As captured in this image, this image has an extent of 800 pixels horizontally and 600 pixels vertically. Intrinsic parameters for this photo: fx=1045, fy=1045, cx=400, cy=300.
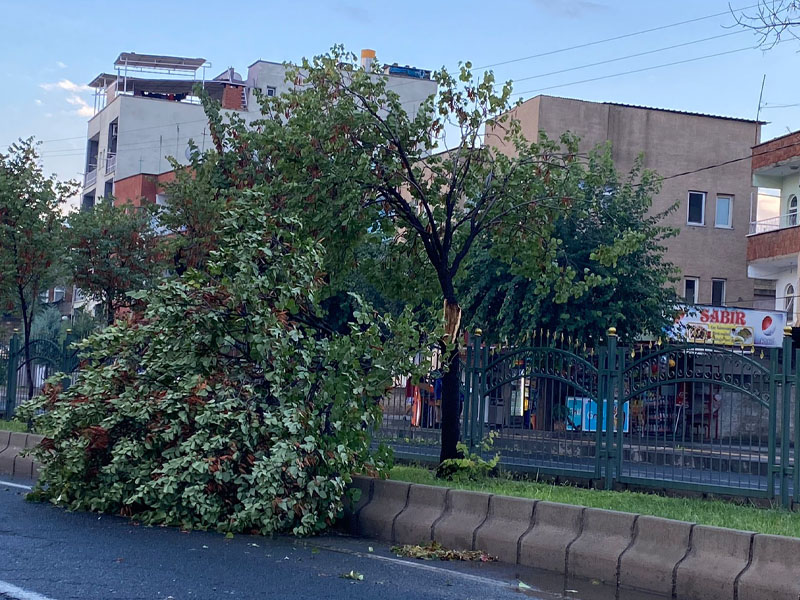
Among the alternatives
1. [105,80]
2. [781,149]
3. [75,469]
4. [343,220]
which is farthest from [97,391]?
[105,80]

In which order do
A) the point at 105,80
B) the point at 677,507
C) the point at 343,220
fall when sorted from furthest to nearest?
the point at 105,80, the point at 343,220, the point at 677,507

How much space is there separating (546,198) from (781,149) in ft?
73.0

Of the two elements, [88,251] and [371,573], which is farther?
[88,251]

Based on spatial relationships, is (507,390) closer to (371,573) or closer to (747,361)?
(747,361)

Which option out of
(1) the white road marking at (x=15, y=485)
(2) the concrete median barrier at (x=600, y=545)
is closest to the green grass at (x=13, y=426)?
(1) the white road marking at (x=15, y=485)

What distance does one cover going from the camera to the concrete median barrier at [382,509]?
34.6 ft

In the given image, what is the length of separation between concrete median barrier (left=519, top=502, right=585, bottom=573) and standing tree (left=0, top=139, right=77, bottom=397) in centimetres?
1452

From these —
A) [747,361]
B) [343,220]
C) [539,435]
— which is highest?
[343,220]

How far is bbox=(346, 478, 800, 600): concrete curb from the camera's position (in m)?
7.76

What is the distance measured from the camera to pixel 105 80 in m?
62.7

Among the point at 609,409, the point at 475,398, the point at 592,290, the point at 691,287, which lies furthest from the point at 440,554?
the point at 691,287

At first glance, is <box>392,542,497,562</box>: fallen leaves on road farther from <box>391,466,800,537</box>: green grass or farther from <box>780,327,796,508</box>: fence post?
<box>780,327,796,508</box>: fence post

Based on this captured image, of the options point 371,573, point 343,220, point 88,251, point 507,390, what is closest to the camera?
point 371,573

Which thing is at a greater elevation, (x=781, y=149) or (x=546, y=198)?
(x=781, y=149)
